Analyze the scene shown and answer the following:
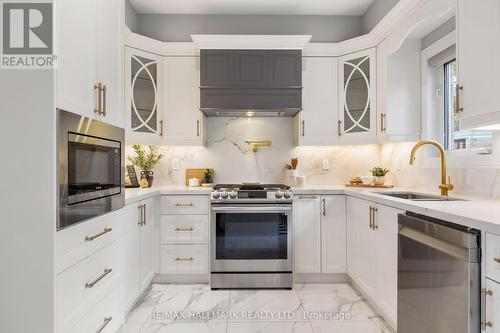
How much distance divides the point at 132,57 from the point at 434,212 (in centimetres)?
285

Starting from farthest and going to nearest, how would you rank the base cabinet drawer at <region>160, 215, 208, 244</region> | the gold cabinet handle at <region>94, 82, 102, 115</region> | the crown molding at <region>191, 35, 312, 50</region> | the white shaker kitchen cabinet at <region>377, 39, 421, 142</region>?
the crown molding at <region>191, 35, 312, 50</region>, the base cabinet drawer at <region>160, 215, 208, 244</region>, the white shaker kitchen cabinet at <region>377, 39, 421, 142</region>, the gold cabinet handle at <region>94, 82, 102, 115</region>

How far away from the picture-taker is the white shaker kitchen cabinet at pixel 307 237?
2824mm

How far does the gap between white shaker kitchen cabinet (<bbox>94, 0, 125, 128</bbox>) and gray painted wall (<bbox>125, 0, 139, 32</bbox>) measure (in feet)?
5.16

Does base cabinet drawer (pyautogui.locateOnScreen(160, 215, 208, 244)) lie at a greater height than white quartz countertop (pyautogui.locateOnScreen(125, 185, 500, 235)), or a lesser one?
lesser

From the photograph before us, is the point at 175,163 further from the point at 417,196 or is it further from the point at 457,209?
the point at 457,209

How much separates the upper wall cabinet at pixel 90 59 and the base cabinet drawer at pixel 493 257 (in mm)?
1753

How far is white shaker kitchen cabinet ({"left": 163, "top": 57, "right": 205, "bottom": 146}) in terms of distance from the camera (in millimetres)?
3062

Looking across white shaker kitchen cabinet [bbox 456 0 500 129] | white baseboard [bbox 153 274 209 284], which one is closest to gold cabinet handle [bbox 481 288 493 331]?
white shaker kitchen cabinet [bbox 456 0 500 129]

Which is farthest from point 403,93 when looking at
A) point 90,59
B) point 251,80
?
point 90,59

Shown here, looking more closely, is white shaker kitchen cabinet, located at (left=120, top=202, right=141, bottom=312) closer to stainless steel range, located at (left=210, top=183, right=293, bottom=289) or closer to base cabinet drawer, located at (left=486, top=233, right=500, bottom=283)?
stainless steel range, located at (left=210, top=183, right=293, bottom=289)

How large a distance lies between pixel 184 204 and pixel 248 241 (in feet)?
2.35

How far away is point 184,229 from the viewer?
9.20 ft

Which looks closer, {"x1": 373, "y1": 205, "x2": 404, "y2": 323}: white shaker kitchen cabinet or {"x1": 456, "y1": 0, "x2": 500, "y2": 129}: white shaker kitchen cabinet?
{"x1": 456, "y1": 0, "x2": 500, "y2": 129}: white shaker kitchen cabinet

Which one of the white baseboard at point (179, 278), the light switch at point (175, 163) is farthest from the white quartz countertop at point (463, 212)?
the light switch at point (175, 163)
